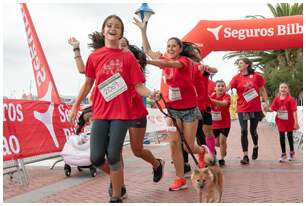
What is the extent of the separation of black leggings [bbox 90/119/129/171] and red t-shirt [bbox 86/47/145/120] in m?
0.07

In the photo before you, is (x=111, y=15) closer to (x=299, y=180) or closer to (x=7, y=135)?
(x=7, y=135)

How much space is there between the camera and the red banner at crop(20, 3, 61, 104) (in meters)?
10.8

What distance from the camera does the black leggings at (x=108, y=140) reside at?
4391 mm

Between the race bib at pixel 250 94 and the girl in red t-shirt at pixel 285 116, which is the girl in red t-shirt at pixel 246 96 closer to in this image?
the race bib at pixel 250 94

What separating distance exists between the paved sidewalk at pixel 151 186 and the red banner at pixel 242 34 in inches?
251

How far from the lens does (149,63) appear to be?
200 inches

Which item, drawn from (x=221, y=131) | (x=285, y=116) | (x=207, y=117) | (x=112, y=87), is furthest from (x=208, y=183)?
(x=285, y=116)

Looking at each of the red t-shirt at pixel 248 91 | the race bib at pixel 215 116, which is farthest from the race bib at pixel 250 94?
the race bib at pixel 215 116

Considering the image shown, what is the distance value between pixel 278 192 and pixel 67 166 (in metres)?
3.32

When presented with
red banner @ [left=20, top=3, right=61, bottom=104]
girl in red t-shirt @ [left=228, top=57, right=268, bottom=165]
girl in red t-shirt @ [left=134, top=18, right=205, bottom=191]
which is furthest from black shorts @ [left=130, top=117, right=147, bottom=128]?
red banner @ [left=20, top=3, right=61, bottom=104]

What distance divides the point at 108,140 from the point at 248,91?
4408 millimetres

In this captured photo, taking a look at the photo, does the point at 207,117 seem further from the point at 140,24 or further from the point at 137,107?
the point at 137,107

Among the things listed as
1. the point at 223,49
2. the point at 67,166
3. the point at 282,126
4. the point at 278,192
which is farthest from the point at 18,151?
the point at 223,49

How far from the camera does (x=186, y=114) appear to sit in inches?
222
